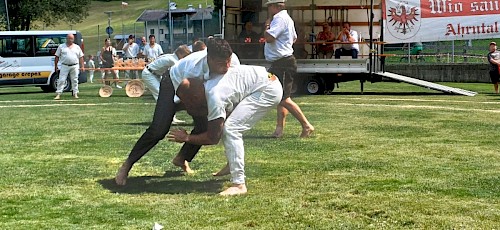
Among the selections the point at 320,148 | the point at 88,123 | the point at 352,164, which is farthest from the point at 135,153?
the point at 88,123

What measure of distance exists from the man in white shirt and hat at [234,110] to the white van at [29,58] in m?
22.3

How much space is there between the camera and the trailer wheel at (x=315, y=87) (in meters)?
22.8

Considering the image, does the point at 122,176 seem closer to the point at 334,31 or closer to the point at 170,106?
the point at 170,106

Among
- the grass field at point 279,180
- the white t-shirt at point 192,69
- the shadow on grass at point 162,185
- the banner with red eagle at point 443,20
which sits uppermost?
the banner with red eagle at point 443,20

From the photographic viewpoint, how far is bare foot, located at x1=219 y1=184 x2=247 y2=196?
22.3 ft

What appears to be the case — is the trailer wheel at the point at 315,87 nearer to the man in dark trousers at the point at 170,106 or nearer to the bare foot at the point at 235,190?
the man in dark trousers at the point at 170,106

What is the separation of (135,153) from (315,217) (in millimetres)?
2235

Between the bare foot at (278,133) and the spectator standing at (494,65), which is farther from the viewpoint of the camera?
the spectator standing at (494,65)

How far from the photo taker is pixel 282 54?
36.6 ft

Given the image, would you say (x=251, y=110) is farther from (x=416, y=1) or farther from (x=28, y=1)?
(x=28, y=1)

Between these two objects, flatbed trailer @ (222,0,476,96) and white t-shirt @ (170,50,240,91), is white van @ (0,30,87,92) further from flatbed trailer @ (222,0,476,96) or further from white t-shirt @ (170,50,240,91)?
white t-shirt @ (170,50,240,91)

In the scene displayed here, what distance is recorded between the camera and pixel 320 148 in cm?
981

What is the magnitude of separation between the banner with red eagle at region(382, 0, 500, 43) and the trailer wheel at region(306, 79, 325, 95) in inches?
216

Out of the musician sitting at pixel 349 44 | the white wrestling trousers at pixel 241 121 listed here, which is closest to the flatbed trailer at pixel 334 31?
the musician sitting at pixel 349 44
